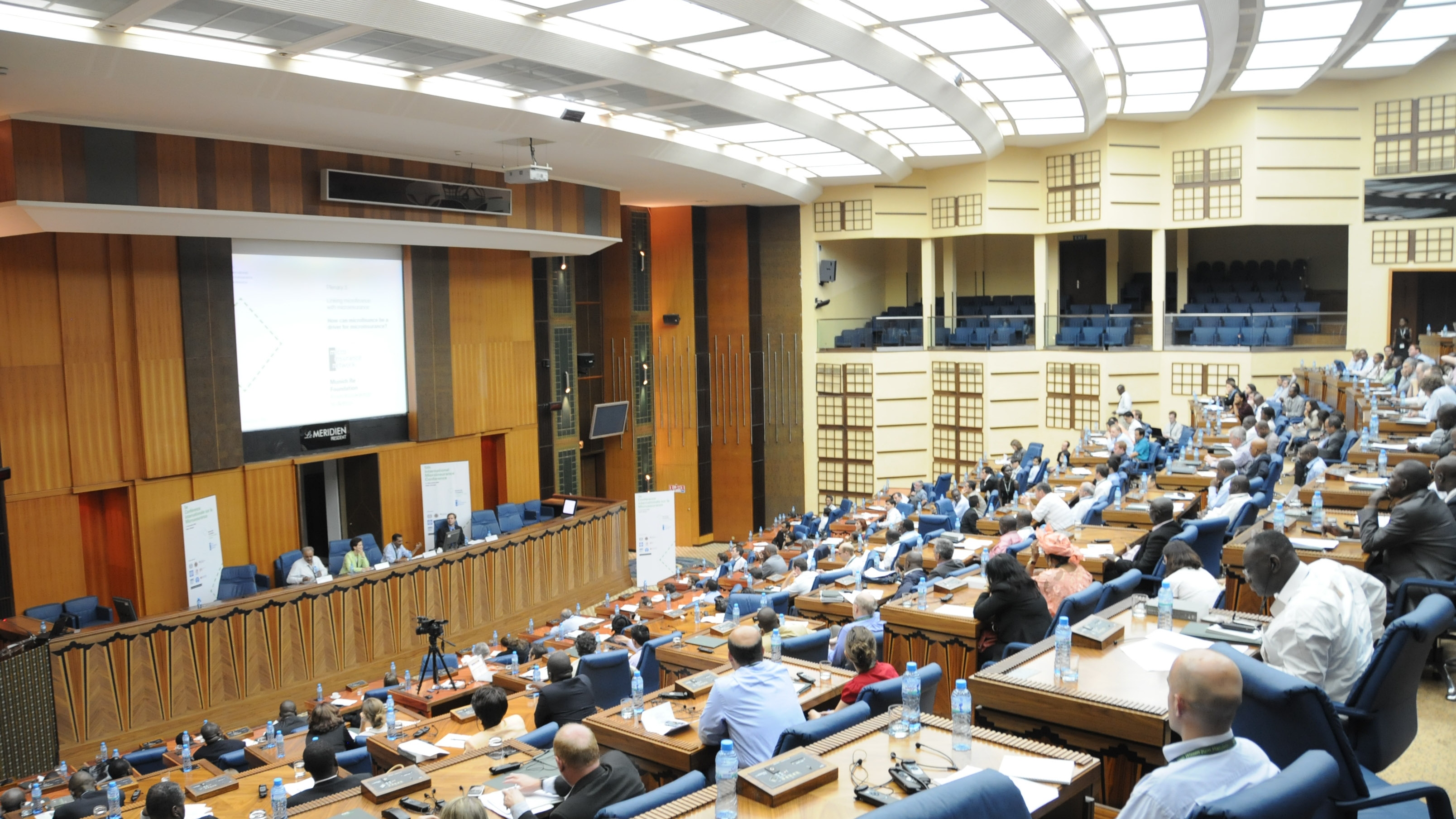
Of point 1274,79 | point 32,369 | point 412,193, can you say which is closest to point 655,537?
point 412,193

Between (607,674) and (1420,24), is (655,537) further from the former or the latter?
(1420,24)

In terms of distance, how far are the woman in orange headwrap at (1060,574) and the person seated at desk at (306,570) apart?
9344 mm

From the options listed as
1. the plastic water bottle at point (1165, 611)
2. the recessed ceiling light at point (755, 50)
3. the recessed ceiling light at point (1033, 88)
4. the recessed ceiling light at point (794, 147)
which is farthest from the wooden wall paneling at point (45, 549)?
the recessed ceiling light at point (1033, 88)

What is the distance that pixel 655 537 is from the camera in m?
15.9

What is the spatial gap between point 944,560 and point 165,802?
557cm

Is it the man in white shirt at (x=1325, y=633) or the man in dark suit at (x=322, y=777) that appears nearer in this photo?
the man in white shirt at (x=1325, y=633)

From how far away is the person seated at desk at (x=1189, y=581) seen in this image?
17.0 ft

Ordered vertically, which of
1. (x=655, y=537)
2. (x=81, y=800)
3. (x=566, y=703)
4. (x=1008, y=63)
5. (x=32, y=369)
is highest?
(x=1008, y=63)

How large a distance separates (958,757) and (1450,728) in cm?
332

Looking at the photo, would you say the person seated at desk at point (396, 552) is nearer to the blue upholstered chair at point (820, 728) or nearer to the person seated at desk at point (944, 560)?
the person seated at desk at point (944, 560)

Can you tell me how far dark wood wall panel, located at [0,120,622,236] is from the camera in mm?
9602

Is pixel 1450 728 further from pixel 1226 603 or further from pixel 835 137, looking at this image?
pixel 835 137

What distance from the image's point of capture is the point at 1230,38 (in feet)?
40.4

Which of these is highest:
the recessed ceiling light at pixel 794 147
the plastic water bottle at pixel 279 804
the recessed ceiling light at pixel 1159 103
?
the recessed ceiling light at pixel 1159 103
